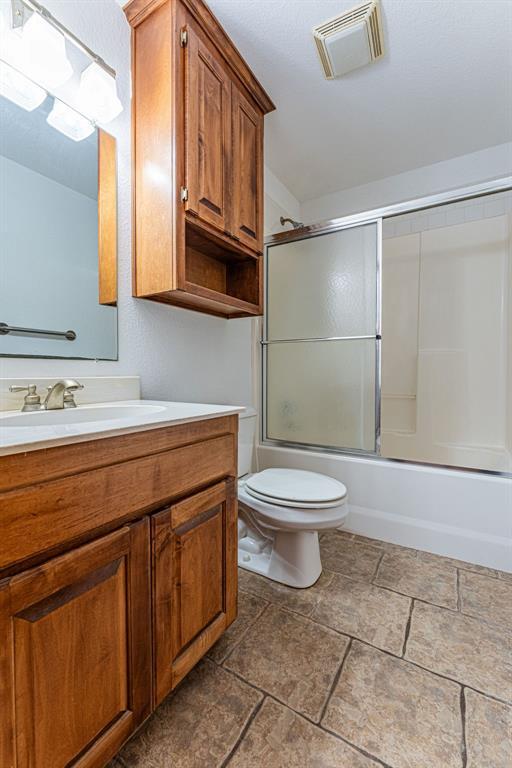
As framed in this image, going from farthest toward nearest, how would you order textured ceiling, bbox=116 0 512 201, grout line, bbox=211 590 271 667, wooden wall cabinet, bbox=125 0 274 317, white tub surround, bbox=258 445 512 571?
white tub surround, bbox=258 445 512 571, textured ceiling, bbox=116 0 512 201, wooden wall cabinet, bbox=125 0 274 317, grout line, bbox=211 590 271 667

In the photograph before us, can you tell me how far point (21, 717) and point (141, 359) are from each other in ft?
3.39

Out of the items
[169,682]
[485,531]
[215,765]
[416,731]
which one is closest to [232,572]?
[169,682]

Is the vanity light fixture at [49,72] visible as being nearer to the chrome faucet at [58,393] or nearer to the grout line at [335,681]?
the chrome faucet at [58,393]

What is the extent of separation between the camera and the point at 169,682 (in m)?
0.84

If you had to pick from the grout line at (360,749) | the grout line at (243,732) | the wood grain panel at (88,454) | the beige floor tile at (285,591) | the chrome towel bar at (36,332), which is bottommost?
the grout line at (360,749)

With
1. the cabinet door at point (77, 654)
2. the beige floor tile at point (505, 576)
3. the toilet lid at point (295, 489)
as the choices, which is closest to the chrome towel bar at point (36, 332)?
the cabinet door at point (77, 654)

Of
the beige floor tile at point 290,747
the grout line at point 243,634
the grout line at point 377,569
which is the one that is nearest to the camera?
the beige floor tile at point 290,747

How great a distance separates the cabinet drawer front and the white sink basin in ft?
0.56

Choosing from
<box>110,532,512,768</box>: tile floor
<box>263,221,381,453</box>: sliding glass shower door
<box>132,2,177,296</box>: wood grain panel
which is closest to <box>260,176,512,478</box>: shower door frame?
<box>263,221,381,453</box>: sliding glass shower door

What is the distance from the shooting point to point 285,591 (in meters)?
1.42

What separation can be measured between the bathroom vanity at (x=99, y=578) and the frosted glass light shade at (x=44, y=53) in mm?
1056

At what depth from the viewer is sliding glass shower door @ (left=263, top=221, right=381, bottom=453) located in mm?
1938

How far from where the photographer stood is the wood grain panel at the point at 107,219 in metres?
1.20

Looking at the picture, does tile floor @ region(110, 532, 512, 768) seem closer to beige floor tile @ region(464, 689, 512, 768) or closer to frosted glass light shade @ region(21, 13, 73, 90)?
beige floor tile @ region(464, 689, 512, 768)
